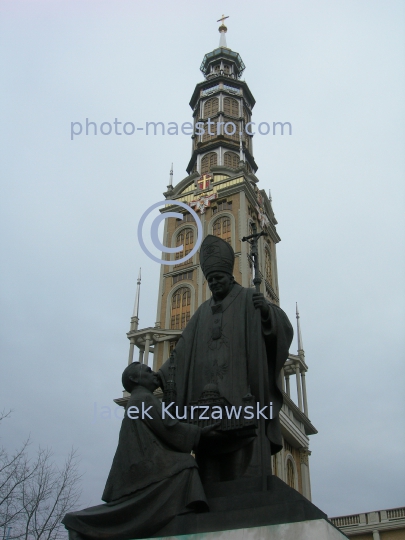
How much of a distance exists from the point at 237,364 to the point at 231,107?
209 feet

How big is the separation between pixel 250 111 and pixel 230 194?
787 inches

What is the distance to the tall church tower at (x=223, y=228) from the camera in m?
47.6

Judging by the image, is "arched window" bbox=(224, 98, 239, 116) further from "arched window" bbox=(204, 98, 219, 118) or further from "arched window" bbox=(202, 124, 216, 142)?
"arched window" bbox=(202, 124, 216, 142)

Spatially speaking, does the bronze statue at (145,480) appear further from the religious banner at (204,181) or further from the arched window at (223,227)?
the religious banner at (204,181)

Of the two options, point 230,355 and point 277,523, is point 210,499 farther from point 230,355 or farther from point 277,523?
point 230,355

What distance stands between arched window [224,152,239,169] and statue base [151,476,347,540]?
57588 millimetres

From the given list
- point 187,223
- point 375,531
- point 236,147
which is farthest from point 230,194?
point 375,531

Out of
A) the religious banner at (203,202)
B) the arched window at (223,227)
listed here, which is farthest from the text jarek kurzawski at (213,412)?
the religious banner at (203,202)

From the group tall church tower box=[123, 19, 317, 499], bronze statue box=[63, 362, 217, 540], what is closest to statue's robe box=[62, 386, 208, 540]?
bronze statue box=[63, 362, 217, 540]

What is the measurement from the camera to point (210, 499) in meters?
5.17

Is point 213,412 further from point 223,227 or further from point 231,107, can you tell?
point 231,107

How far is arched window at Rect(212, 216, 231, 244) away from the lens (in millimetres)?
52594

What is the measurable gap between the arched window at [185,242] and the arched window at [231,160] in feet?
33.5

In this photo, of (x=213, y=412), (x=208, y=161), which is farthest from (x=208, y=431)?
(x=208, y=161)
